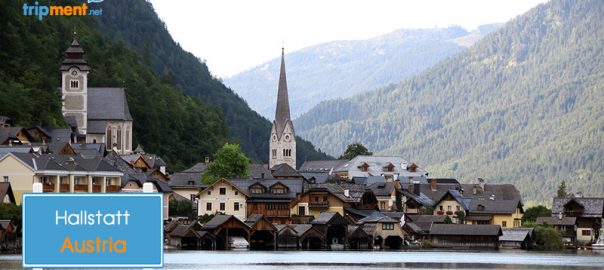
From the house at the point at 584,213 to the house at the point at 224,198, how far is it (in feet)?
115

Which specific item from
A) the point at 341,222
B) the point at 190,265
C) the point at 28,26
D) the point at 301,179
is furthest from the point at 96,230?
the point at 28,26

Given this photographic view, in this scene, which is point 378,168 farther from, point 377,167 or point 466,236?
point 466,236

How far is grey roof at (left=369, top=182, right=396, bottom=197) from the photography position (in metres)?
136

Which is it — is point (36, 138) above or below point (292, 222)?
above

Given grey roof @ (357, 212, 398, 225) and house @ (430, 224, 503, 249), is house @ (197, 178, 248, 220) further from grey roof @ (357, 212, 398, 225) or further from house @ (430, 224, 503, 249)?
house @ (430, 224, 503, 249)

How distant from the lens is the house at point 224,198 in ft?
380

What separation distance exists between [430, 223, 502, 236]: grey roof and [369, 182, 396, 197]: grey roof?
16.2 meters

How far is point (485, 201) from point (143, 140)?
55.7 metres

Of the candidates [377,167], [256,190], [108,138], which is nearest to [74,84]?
[108,138]

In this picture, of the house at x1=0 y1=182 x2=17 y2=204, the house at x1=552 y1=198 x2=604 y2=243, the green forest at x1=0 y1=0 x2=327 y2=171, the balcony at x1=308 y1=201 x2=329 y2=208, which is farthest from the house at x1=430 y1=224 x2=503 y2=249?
the house at x1=0 y1=182 x2=17 y2=204

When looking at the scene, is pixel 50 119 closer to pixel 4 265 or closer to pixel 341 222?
pixel 341 222

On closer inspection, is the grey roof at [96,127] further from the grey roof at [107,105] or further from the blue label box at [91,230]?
the blue label box at [91,230]

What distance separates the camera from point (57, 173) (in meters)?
95.4

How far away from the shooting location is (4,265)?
53438 millimetres
